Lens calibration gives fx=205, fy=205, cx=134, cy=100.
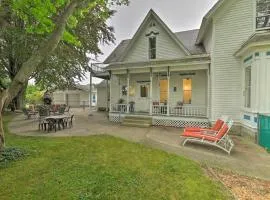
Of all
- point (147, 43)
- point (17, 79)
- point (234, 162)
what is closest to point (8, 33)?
point (147, 43)

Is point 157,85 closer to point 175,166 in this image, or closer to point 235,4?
point 235,4

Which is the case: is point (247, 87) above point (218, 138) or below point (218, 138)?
above

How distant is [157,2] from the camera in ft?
66.8

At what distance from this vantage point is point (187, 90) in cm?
1589

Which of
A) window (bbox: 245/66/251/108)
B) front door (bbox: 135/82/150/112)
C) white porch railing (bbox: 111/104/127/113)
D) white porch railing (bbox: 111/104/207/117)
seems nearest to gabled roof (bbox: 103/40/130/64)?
front door (bbox: 135/82/150/112)

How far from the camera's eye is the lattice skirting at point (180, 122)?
44.5 feet

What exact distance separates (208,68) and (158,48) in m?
4.81

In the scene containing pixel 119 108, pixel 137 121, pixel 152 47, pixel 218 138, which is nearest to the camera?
pixel 218 138

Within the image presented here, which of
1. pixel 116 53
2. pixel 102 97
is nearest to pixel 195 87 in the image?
pixel 116 53

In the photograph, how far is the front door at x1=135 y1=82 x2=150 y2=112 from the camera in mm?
17609

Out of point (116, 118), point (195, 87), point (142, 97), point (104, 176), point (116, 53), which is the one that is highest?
point (116, 53)

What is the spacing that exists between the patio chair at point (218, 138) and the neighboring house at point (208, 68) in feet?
7.36

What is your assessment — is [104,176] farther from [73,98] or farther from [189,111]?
[73,98]

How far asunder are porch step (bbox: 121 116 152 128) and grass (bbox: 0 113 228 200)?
6.11 meters
